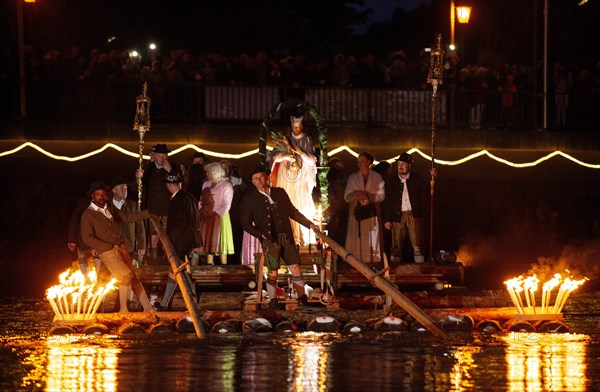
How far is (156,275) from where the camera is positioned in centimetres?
2078

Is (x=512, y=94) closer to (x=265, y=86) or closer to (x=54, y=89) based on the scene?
(x=265, y=86)

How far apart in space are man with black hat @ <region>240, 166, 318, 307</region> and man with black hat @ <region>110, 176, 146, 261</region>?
232 centimetres

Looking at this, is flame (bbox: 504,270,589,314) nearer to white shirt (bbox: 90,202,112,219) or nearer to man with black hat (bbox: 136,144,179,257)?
white shirt (bbox: 90,202,112,219)

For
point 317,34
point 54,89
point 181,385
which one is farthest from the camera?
point 317,34

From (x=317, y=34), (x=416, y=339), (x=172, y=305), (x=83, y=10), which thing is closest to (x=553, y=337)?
(x=416, y=339)

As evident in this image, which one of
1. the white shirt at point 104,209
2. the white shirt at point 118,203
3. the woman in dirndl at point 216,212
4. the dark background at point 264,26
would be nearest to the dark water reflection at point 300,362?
the white shirt at point 104,209

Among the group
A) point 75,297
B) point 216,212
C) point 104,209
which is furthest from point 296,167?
point 75,297

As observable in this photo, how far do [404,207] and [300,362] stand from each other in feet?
26.1

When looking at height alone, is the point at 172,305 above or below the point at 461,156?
below

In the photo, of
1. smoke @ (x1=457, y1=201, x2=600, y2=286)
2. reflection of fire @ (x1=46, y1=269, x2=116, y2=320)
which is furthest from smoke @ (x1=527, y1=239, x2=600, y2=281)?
reflection of fire @ (x1=46, y1=269, x2=116, y2=320)

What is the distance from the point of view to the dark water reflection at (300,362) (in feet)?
44.5

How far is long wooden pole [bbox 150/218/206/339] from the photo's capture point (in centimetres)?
1731

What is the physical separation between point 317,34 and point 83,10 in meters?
8.84

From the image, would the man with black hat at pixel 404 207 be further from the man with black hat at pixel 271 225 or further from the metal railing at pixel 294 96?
the metal railing at pixel 294 96
